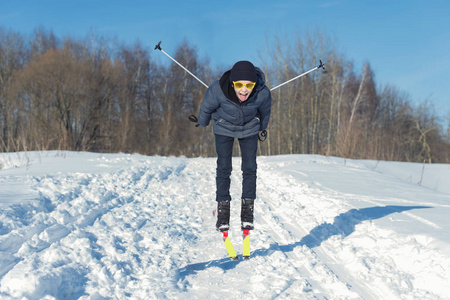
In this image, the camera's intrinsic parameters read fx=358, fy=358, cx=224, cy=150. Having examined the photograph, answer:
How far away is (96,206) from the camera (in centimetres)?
486

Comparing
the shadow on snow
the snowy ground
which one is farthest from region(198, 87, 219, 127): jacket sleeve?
the shadow on snow

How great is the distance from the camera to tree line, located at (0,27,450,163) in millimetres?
23719

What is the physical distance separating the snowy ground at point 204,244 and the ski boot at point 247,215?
0.81 ft

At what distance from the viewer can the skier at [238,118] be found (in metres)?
3.40

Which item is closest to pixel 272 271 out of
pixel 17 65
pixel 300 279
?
pixel 300 279

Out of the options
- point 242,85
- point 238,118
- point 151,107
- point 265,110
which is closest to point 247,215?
point 238,118

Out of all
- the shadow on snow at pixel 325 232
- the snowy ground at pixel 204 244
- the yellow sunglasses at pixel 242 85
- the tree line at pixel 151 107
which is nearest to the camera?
the snowy ground at pixel 204 244

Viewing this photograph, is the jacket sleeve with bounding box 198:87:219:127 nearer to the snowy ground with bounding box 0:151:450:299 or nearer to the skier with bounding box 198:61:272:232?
the skier with bounding box 198:61:272:232

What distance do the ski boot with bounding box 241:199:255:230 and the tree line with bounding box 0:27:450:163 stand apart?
39.2 feet

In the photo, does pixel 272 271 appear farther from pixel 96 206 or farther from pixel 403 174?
pixel 403 174

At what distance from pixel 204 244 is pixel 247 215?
539mm

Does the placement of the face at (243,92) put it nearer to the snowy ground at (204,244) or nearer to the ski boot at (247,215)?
the ski boot at (247,215)

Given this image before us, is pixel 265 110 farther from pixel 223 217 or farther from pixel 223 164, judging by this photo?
pixel 223 217

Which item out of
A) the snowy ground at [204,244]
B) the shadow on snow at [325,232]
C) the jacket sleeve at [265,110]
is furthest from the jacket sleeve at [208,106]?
the shadow on snow at [325,232]
